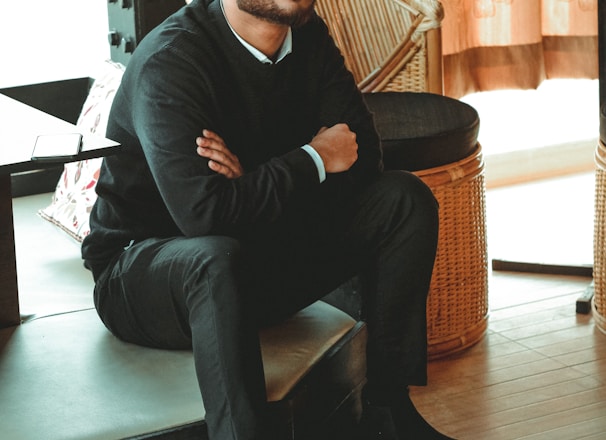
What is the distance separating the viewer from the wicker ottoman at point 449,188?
2318mm

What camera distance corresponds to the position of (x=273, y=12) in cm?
190

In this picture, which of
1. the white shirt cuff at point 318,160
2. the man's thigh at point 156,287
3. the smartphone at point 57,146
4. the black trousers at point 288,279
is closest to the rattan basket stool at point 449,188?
the black trousers at point 288,279

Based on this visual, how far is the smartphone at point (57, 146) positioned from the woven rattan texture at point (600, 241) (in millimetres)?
1334

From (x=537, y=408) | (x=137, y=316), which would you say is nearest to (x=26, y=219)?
(x=137, y=316)

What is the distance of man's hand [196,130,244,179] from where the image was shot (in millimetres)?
1771

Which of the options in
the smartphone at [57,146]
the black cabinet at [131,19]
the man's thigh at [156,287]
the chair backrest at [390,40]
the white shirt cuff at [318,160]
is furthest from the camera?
the chair backrest at [390,40]

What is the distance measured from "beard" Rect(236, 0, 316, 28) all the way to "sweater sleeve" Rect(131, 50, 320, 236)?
157 mm

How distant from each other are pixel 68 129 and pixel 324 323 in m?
0.58

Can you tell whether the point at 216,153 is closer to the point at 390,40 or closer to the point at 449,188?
the point at 449,188

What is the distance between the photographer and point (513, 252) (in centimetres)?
315

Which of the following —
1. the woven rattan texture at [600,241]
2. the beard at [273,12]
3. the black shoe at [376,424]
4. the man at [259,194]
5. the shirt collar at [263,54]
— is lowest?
the black shoe at [376,424]

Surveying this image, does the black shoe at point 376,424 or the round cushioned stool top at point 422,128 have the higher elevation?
the round cushioned stool top at point 422,128

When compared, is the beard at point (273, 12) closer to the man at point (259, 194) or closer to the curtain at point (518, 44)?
the man at point (259, 194)

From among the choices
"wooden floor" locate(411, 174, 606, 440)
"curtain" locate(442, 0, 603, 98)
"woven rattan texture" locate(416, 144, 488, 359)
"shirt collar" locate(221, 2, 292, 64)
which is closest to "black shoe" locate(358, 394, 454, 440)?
"wooden floor" locate(411, 174, 606, 440)
